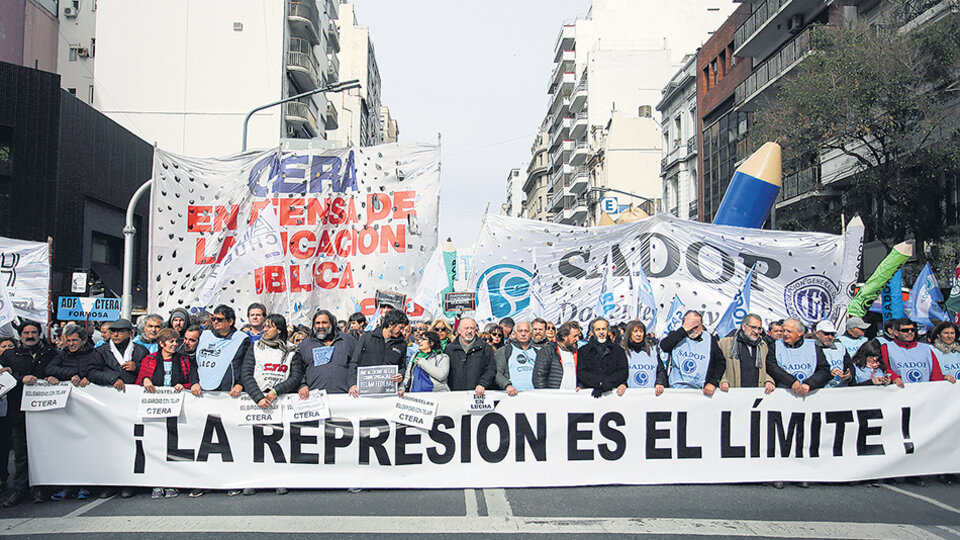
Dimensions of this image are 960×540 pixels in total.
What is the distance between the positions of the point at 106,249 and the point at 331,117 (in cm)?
3006

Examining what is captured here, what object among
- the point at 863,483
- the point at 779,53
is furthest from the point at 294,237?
the point at 779,53

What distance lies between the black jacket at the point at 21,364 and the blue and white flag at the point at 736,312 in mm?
6901

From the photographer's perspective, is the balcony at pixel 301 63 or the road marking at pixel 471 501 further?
the balcony at pixel 301 63

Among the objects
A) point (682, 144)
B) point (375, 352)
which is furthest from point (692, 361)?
point (682, 144)

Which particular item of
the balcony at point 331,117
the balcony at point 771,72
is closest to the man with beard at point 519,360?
the balcony at point 771,72

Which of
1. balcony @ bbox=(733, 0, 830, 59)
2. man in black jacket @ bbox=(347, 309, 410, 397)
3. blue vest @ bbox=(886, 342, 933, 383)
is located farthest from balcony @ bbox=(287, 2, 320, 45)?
blue vest @ bbox=(886, 342, 933, 383)

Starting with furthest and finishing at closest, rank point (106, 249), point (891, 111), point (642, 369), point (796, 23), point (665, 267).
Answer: point (796, 23) → point (106, 249) → point (891, 111) → point (665, 267) → point (642, 369)

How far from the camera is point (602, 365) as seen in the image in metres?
7.44

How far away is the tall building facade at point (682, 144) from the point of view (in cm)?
4078

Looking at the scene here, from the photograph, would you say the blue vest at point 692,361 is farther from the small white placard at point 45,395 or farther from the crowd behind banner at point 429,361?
the small white placard at point 45,395

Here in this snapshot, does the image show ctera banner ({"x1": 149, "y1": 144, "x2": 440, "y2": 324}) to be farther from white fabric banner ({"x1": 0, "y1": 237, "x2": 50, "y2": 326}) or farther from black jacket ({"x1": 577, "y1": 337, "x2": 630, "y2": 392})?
white fabric banner ({"x1": 0, "y1": 237, "x2": 50, "y2": 326})

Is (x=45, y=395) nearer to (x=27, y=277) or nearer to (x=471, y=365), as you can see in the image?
A: (x=471, y=365)

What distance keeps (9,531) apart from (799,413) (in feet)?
20.7

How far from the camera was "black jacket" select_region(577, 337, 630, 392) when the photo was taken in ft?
24.2
